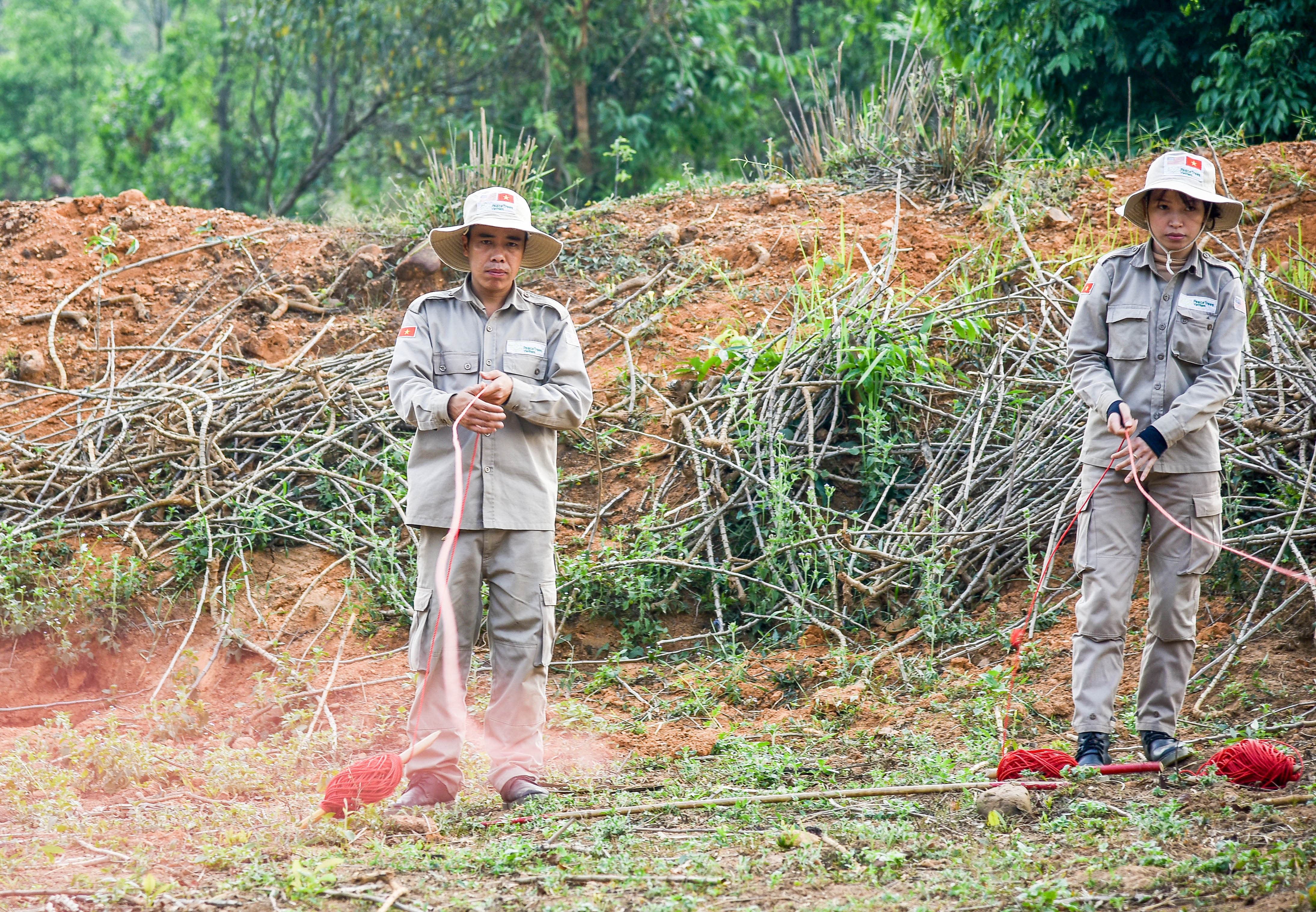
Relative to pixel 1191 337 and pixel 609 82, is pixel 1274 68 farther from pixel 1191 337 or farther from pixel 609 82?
pixel 609 82

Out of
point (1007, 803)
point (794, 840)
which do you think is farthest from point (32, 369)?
point (1007, 803)

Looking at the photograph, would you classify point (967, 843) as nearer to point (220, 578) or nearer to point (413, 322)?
point (413, 322)

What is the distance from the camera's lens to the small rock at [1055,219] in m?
6.93

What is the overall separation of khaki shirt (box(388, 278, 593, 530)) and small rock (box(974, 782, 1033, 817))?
147 cm

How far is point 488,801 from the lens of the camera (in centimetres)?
344

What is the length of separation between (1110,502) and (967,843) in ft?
3.93

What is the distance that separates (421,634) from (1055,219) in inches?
200

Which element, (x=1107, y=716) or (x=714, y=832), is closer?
(x=714, y=832)

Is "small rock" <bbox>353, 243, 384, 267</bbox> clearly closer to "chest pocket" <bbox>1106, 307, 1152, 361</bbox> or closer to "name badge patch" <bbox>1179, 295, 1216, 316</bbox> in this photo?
"chest pocket" <bbox>1106, 307, 1152, 361</bbox>

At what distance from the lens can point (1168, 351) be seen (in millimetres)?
3457

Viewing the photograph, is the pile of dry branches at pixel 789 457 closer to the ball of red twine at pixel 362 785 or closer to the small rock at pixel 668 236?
the small rock at pixel 668 236

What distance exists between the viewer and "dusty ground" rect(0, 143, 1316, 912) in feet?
8.63

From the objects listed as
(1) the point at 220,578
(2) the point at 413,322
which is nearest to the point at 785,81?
(1) the point at 220,578

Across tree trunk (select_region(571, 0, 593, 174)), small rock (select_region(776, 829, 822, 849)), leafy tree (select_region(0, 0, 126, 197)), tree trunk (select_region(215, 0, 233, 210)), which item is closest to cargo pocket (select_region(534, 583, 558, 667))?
small rock (select_region(776, 829, 822, 849))
